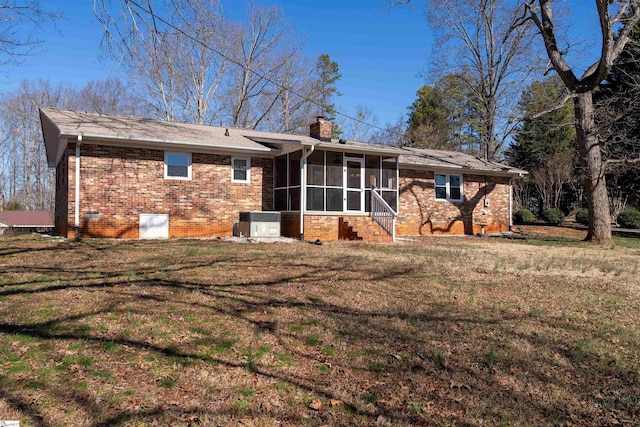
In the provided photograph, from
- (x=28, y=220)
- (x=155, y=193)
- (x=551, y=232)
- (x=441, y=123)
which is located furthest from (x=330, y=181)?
(x=441, y=123)

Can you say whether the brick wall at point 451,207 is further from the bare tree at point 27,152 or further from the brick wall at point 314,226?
the bare tree at point 27,152

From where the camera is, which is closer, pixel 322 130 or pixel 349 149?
pixel 349 149

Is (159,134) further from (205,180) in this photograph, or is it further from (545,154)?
(545,154)

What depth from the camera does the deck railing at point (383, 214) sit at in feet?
48.2

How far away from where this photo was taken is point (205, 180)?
566 inches

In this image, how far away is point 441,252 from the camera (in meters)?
11.6

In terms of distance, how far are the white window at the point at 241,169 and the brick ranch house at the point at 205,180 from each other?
0.03 meters

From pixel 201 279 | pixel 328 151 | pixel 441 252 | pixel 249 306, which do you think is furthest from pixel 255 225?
pixel 249 306

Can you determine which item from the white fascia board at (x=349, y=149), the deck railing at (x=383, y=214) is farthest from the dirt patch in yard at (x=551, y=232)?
the white fascia board at (x=349, y=149)

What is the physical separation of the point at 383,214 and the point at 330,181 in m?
2.04

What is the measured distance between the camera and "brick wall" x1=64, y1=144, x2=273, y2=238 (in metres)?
12.8

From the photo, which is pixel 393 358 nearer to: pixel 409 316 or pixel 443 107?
pixel 409 316

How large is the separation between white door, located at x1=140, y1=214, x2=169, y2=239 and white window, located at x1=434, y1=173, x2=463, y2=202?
11095mm

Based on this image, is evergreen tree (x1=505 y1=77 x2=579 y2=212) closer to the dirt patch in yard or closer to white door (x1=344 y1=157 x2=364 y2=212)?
the dirt patch in yard
